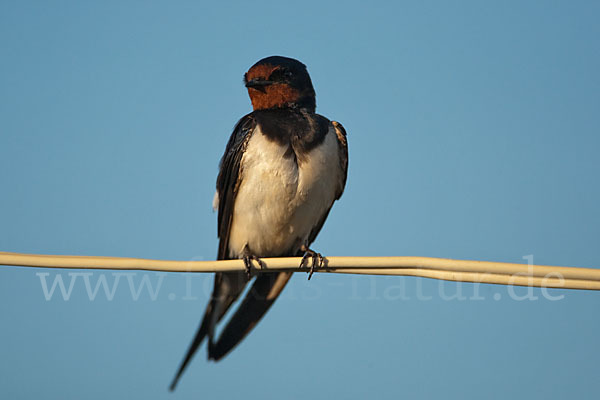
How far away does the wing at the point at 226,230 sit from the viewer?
12.0 feet

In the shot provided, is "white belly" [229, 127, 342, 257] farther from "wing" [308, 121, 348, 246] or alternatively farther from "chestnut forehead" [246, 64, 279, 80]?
"chestnut forehead" [246, 64, 279, 80]

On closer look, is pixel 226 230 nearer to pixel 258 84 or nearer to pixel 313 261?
pixel 313 261

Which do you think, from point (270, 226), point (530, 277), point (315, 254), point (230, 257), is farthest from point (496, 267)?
point (230, 257)

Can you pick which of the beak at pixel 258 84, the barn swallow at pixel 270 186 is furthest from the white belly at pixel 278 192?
the beak at pixel 258 84

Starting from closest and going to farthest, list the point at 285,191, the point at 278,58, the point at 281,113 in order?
the point at 285,191 < the point at 281,113 < the point at 278,58

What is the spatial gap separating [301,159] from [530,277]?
71.6 inches

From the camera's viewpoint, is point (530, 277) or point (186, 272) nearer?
point (530, 277)

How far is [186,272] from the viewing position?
224cm

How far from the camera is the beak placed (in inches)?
156

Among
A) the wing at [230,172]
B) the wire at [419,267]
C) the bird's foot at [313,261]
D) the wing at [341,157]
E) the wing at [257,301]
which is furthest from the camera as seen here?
the wing at [341,157]

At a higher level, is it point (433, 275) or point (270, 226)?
point (270, 226)

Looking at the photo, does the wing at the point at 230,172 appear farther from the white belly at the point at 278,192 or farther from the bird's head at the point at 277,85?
the bird's head at the point at 277,85

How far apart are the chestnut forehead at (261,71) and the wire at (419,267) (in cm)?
188

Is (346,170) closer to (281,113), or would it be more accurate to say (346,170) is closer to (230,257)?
A: (281,113)
